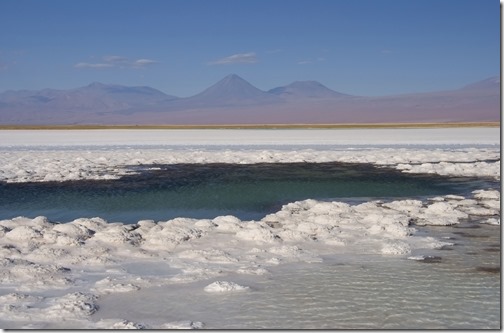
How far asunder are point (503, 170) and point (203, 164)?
45.4ft

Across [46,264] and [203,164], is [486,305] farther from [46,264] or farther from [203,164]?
[203,164]

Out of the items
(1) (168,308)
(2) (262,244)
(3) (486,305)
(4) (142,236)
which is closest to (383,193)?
(2) (262,244)

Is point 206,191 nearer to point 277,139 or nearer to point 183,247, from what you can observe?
point 183,247

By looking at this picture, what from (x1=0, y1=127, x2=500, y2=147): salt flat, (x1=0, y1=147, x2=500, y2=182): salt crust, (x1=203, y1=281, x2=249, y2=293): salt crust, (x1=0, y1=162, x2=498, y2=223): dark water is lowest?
(x1=203, y1=281, x2=249, y2=293): salt crust

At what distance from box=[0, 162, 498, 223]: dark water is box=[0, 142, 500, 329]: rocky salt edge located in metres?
1.36

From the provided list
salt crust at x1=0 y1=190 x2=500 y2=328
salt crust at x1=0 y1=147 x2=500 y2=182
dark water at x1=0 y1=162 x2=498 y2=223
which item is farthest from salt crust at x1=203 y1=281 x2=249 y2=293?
salt crust at x1=0 y1=147 x2=500 y2=182

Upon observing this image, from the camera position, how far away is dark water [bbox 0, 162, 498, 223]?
35.3ft

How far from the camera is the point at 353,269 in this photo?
21.2 feet

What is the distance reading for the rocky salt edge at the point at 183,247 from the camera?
553 cm

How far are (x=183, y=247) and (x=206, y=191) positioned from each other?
558 centimetres

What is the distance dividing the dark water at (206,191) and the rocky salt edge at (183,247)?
1.36 m

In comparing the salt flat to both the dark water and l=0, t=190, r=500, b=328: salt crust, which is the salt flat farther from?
l=0, t=190, r=500, b=328: salt crust

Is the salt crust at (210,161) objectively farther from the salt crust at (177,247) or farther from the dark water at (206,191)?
the salt crust at (177,247)

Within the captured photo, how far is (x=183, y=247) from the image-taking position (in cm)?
755
